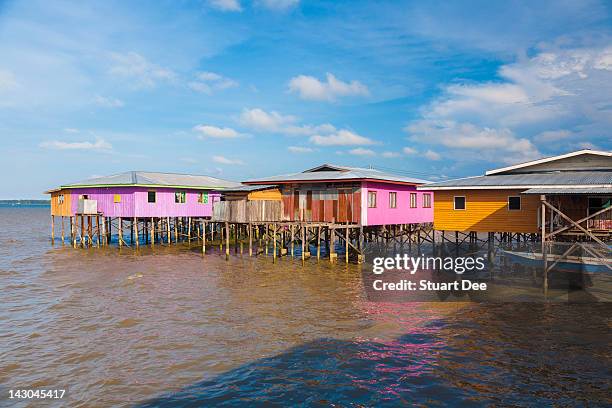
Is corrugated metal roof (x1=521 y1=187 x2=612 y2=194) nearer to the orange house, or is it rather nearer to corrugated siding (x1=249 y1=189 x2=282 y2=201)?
corrugated siding (x1=249 y1=189 x2=282 y2=201)

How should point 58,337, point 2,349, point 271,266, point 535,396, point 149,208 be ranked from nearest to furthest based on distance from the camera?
point 535,396, point 2,349, point 58,337, point 271,266, point 149,208

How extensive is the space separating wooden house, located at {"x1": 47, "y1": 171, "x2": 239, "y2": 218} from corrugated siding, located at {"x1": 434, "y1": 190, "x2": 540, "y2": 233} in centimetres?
2326

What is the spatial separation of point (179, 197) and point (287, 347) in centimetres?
3246

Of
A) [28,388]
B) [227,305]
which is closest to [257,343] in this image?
[227,305]

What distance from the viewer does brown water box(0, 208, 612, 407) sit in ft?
39.9

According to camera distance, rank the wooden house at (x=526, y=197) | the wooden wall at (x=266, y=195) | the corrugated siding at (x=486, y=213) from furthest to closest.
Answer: the wooden wall at (x=266, y=195) < the corrugated siding at (x=486, y=213) < the wooden house at (x=526, y=197)

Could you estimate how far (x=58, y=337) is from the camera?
16.4 meters

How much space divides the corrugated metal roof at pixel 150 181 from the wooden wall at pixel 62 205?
3.81 feet

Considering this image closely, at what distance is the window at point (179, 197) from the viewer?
44.6 metres

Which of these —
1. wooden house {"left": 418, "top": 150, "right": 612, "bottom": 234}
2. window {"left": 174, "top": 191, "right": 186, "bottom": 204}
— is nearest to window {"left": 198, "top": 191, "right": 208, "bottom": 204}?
window {"left": 174, "top": 191, "right": 186, "bottom": 204}

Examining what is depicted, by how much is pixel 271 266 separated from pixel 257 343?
15643 mm

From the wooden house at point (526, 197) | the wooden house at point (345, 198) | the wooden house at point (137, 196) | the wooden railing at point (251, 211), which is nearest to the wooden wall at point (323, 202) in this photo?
the wooden house at point (345, 198)

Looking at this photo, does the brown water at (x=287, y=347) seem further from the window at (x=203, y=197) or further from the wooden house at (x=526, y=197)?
the window at (x=203, y=197)

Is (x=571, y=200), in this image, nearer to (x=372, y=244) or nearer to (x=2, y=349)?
(x=372, y=244)
